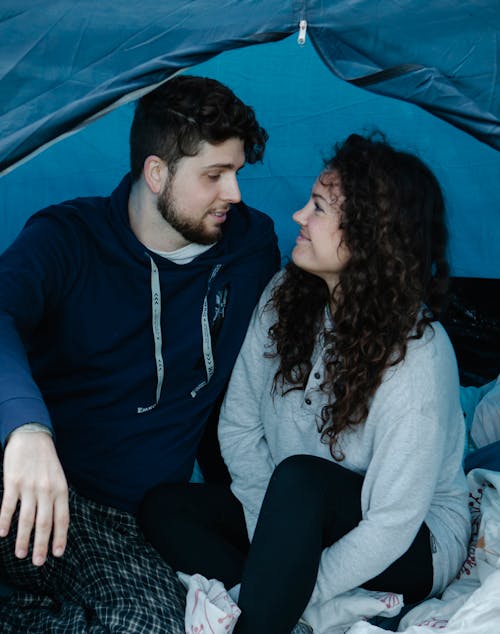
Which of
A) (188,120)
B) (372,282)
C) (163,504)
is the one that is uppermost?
(188,120)

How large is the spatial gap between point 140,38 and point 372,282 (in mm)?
589

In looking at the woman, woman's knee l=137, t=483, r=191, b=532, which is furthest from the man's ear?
woman's knee l=137, t=483, r=191, b=532

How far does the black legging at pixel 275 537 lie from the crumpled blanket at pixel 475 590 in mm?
61

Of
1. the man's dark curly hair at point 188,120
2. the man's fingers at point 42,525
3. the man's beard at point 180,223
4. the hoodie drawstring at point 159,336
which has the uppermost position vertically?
the man's dark curly hair at point 188,120

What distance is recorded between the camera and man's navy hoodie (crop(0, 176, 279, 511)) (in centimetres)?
167

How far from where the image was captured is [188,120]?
1.71 m

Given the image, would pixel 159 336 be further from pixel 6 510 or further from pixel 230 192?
pixel 6 510

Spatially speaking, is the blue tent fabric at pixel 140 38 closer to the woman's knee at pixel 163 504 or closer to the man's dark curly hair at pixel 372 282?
the man's dark curly hair at pixel 372 282

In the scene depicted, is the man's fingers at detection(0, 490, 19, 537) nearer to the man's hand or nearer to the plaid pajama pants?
the man's hand

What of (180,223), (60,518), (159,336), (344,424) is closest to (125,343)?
(159,336)

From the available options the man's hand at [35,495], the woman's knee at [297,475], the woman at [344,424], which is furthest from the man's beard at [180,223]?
the man's hand at [35,495]

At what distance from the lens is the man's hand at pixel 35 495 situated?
Result: 1153 millimetres

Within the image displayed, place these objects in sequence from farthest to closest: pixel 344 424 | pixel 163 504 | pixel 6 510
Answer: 1. pixel 163 504
2. pixel 344 424
3. pixel 6 510

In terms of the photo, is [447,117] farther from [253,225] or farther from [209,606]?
[209,606]
